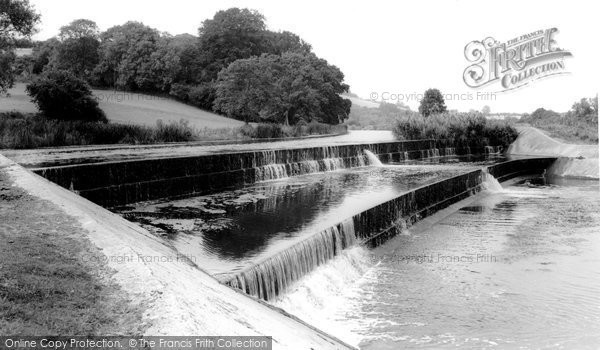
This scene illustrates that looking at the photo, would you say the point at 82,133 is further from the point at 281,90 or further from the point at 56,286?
the point at 281,90

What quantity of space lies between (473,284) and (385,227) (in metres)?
3.10

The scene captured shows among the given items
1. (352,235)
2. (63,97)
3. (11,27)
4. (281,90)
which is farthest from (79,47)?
(352,235)

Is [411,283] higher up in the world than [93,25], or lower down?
lower down

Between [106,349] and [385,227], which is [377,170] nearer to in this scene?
[385,227]

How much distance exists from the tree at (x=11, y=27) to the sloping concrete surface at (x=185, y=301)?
101 ft

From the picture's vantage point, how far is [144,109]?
56281mm

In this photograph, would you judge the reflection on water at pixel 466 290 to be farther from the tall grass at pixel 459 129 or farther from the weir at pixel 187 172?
the tall grass at pixel 459 129

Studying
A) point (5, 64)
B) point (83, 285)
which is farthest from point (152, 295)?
point (5, 64)

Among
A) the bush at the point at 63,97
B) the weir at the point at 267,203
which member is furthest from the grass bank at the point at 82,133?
the weir at the point at 267,203

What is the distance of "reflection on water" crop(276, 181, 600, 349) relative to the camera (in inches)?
261

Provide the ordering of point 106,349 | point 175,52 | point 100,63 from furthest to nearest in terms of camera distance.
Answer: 1. point 175,52
2. point 100,63
3. point 106,349

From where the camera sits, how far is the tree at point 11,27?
32281 millimetres

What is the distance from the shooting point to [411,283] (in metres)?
8.62

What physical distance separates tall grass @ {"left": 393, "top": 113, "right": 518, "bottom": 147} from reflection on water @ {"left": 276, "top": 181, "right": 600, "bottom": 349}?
21717 millimetres
